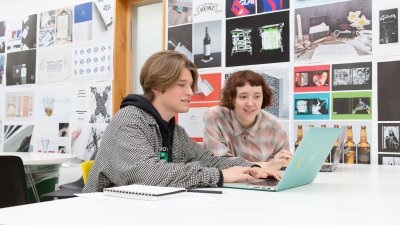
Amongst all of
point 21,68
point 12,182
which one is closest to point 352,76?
point 12,182

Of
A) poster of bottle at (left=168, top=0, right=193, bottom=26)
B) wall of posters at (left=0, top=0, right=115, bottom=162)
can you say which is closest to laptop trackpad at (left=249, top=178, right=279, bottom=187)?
poster of bottle at (left=168, top=0, right=193, bottom=26)

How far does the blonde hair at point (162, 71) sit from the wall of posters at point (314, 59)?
1413 mm

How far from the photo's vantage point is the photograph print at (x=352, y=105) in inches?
109

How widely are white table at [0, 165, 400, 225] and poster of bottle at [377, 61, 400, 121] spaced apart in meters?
1.54

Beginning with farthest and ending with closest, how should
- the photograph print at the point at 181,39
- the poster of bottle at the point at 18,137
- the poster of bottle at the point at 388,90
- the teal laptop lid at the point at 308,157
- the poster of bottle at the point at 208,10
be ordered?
the poster of bottle at the point at 18,137
the photograph print at the point at 181,39
the poster of bottle at the point at 208,10
the poster of bottle at the point at 388,90
the teal laptop lid at the point at 308,157

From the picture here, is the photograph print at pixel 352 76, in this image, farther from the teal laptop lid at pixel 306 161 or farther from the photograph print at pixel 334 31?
the teal laptop lid at pixel 306 161

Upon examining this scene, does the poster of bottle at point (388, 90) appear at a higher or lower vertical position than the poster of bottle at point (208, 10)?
lower

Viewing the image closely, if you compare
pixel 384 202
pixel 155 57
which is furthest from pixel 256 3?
pixel 384 202

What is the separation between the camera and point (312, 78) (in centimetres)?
296

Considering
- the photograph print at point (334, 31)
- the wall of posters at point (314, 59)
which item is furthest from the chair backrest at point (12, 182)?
the photograph print at point (334, 31)

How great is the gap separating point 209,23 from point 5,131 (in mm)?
2686

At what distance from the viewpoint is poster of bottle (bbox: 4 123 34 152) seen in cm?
455

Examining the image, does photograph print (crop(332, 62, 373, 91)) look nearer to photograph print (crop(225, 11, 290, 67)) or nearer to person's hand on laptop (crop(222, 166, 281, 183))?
photograph print (crop(225, 11, 290, 67))

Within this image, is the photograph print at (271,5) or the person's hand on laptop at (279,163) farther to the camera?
the photograph print at (271,5)
